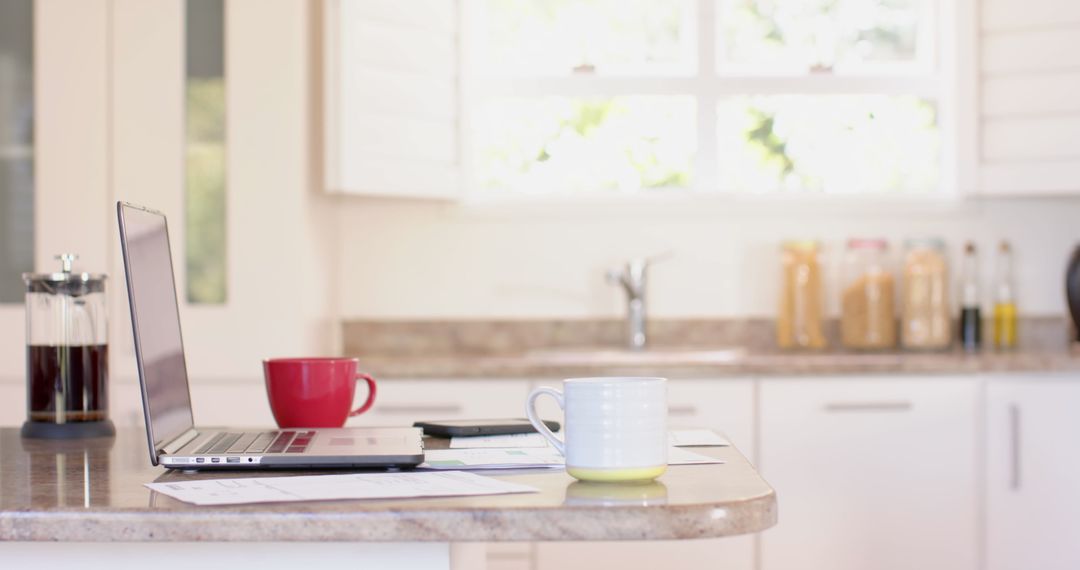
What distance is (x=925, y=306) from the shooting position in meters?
3.53

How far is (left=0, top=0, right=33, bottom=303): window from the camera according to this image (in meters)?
3.30

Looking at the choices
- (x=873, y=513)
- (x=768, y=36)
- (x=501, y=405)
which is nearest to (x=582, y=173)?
(x=768, y=36)

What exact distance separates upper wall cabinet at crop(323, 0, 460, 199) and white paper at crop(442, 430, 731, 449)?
190cm

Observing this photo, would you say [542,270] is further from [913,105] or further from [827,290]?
[913,105]

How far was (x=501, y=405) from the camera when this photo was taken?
123 inches

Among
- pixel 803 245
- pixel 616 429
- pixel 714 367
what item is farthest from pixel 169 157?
pixel 616 429

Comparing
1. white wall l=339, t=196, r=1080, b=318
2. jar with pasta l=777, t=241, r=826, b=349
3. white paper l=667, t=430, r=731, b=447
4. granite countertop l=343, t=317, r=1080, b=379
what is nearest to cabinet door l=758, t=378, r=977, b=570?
granite countertop l=343, t=317, r=1080, b=379

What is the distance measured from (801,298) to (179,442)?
2.55 metres

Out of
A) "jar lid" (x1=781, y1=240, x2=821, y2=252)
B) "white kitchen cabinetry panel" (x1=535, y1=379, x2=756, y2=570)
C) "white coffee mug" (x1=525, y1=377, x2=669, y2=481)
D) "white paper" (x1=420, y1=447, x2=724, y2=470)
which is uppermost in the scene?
"jar lid" (x1=781, y1=240, x2=821, y2=252)

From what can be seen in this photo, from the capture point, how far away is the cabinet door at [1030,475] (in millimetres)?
3100

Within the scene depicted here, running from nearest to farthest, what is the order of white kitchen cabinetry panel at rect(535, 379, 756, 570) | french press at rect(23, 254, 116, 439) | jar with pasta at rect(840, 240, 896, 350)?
french press at rect(23, 254, 116, 439) < white kitchen cabinetry panel at rect(535, 379, 756, 570) < jar with pasta at rect(840, 240, 896, 350)

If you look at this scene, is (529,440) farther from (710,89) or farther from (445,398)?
(710,89)

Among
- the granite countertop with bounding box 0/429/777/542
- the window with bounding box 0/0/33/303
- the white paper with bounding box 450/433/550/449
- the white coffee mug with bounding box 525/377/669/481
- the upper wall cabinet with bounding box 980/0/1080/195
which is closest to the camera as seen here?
the granite countertop with bounding box 0/429/777/542

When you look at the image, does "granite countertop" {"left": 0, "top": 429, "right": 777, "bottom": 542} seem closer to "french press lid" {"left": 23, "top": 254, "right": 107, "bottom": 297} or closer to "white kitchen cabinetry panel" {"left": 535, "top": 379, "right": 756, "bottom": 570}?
"french press lid" {"left": 23, "top": 254, "right": 107, "bottom": 297}
